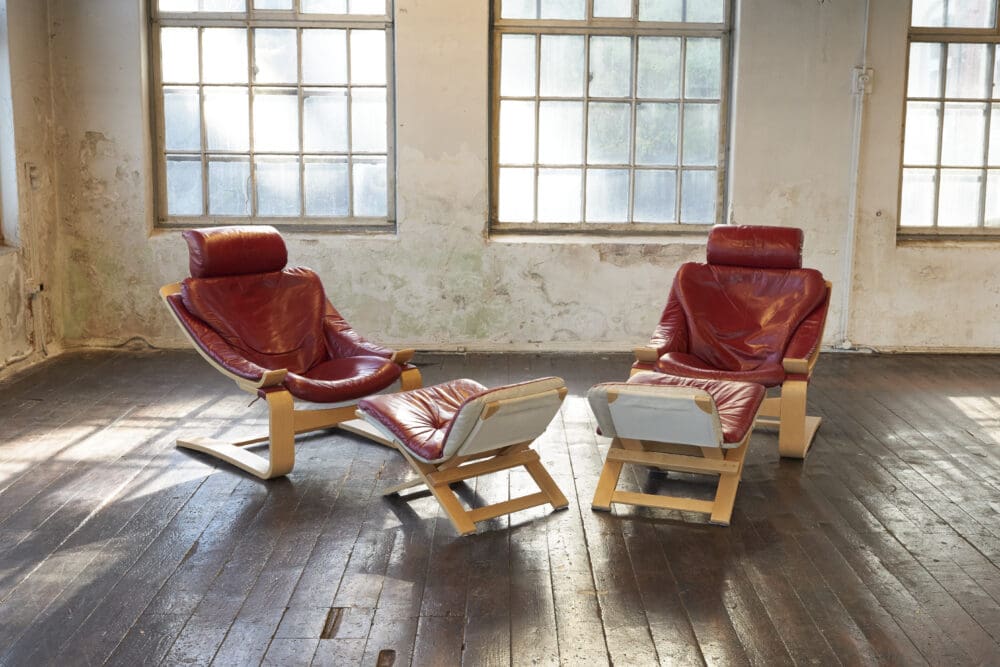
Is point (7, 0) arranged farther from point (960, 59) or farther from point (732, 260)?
point (960, 59)

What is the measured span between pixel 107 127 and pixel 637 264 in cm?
352

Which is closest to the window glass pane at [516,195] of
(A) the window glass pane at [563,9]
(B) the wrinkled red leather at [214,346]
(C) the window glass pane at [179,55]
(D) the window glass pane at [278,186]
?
(A) the window glass pane at [563,9]

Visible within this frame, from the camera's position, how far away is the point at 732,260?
5609 mm

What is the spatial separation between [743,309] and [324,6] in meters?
3.48

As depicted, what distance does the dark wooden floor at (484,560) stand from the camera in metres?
3.04

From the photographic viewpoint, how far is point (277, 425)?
4.46 meters

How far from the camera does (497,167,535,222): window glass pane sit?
736 centimetres

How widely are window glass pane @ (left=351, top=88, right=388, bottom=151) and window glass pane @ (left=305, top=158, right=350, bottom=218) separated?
6.8 inches

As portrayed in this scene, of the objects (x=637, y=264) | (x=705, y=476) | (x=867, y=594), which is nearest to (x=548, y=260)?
(x=637, y=264)

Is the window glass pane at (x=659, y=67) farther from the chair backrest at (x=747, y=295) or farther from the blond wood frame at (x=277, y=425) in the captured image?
the blond wood frame at (x=277, y=425)

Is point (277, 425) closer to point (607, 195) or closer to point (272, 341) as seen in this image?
point (272, 341)

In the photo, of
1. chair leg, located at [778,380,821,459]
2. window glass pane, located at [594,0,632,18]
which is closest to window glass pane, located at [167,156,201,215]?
window glass pane, located at [594,0,632,18]

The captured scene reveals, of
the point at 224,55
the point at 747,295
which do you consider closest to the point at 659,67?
the point at 747,295

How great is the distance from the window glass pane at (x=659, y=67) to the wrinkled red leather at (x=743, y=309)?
2024 mm
